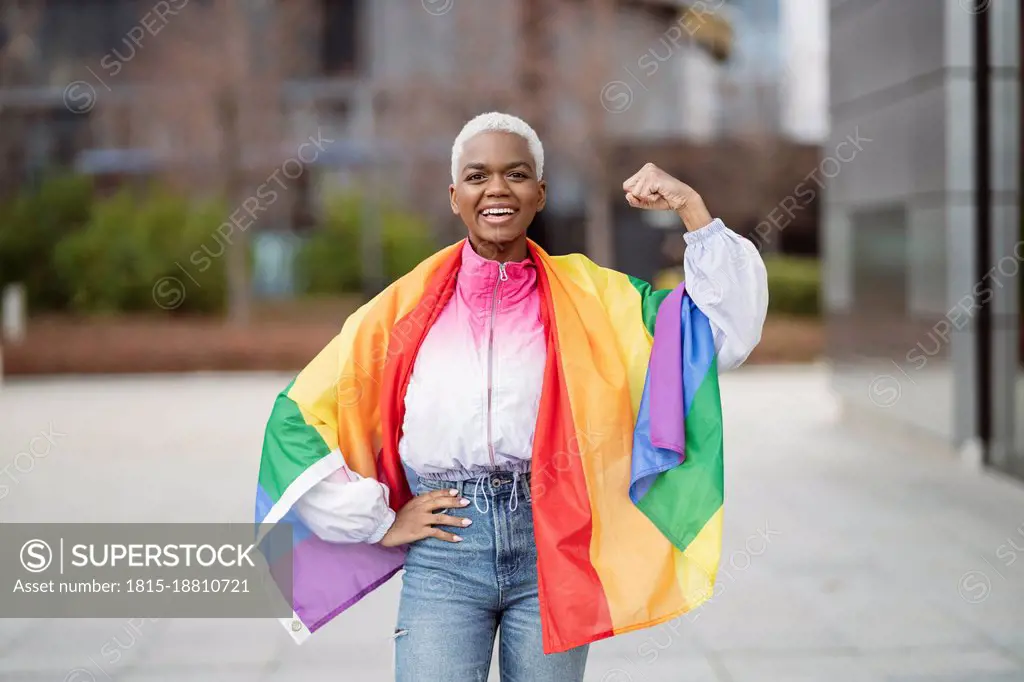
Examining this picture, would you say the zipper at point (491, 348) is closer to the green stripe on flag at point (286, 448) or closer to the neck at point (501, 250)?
the neck at point (501, 250)

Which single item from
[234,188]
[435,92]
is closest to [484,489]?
[234,188]

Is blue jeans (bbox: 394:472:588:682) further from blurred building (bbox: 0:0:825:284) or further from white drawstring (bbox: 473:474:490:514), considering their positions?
blurred building (bbox: 0:0:825:284)

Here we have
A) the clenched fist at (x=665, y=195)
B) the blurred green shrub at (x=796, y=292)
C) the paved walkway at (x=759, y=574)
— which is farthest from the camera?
the blurred green shrub at (x=796, y=292)

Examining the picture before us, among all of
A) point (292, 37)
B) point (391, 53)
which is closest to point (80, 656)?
point (292, 37)

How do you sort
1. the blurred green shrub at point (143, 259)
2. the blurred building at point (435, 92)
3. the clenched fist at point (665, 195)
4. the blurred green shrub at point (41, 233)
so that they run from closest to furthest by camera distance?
the clenched fist at point (665, 195)
the blurred building at point (435, 92)
the blurred green shrub at point (143, 259)
the blurred green shrub at point (41, 233)

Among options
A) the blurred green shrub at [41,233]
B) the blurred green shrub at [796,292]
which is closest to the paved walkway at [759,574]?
the blurred green shrub at [796,292]

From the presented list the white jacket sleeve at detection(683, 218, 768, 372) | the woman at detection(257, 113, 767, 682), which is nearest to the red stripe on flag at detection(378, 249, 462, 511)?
the woman at detection(257, 113, 767, 682)

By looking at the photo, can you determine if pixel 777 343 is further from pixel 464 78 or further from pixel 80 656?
pixel 80 656

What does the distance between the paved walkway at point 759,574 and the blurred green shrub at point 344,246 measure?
11796 mm

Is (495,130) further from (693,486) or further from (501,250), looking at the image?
(693,486)

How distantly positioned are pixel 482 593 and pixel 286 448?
59 centimetres

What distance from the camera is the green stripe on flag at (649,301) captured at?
9.86 feet

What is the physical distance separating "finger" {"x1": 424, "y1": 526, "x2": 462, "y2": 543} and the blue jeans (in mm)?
18

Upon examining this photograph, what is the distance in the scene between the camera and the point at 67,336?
71.7 ft
